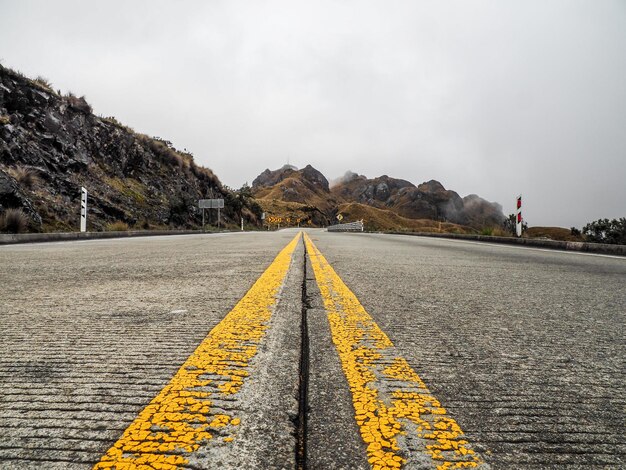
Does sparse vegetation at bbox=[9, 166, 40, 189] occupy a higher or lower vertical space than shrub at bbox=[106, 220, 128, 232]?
higher

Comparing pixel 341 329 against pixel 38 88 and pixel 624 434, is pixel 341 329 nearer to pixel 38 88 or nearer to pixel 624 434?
pixel 624 434

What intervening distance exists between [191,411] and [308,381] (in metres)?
0.45

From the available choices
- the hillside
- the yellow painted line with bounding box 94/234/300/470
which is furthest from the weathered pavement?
the hillside

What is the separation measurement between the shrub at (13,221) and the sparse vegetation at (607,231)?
18792 mm

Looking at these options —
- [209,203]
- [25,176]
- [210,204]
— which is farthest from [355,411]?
[210,204]

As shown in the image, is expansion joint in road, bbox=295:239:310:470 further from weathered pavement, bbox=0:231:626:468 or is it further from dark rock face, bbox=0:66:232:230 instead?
dark rock face, bbox=0:66:232:230

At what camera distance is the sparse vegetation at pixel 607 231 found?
13312 mm

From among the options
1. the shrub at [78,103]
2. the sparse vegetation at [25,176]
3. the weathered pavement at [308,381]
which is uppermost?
the shrub at [78,103]

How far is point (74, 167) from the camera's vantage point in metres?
19.7

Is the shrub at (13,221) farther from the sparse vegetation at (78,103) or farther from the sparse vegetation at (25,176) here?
the sparse vegetation at (78,103)

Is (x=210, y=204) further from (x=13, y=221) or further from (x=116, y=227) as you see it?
(x=13, y=221)

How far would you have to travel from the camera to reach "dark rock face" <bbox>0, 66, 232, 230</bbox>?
15789mm

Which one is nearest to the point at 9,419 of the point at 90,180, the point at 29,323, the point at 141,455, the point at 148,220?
the point at 141,455

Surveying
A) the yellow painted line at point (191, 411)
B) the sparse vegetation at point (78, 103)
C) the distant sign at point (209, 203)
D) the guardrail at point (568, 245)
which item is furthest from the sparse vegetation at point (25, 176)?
the guardrail at point (568, 245)
